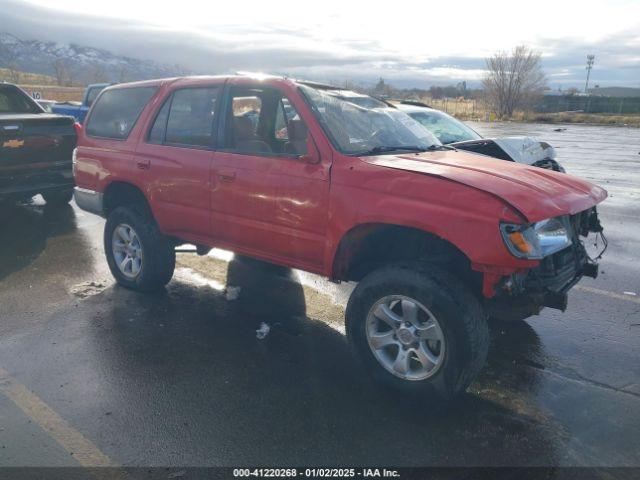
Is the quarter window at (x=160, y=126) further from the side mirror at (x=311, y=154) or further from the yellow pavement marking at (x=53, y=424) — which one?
the yellow pavement marking at (x=53, y=424)

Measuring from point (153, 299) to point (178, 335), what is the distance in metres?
0.92

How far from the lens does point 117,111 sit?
5.34 meters

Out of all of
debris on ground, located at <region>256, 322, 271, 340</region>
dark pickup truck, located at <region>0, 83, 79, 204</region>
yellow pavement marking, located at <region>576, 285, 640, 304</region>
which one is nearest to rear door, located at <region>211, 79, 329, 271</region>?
debris on ground, located at <region>256, 322, 271, 340</region>

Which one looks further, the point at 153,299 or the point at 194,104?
the point at 153,299

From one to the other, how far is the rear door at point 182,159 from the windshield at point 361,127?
3.34 ft

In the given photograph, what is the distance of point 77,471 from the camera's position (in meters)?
2.78

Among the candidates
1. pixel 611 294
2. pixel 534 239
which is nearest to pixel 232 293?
pixel 534 239

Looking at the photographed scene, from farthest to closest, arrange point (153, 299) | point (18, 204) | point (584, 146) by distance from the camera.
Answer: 1. point (584, 146)
2. point (18, 204)
3. point (153, 299)

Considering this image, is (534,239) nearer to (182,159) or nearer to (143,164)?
(182,159)

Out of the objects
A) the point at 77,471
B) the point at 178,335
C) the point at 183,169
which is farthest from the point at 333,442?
the point at 183,169

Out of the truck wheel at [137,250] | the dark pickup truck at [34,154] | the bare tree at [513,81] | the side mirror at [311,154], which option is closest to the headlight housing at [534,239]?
the side mirror at [311,154]

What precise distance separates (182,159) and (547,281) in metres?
3.06

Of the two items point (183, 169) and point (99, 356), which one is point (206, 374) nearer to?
point (99, 356)

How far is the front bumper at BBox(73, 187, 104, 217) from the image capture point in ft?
17.7
